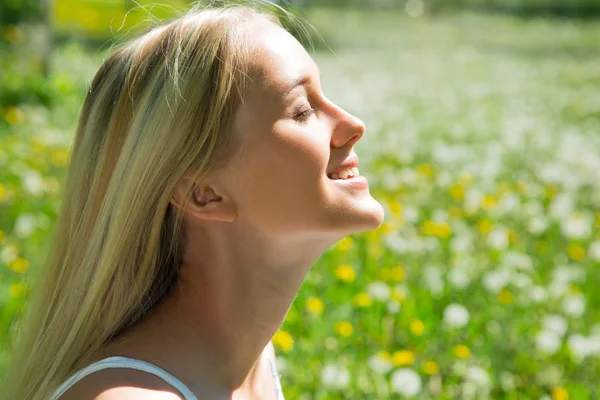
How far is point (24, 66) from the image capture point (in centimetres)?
713

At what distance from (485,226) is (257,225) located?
2.52 m

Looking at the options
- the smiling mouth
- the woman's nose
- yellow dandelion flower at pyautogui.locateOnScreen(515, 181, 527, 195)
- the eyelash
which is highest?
the eyelash

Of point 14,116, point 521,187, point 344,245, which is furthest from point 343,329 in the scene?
point 14,116

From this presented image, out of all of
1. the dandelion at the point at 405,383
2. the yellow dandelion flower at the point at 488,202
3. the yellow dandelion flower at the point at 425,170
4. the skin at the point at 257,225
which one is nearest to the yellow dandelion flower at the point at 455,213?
the yellow dandelion flower at the point at 488,202

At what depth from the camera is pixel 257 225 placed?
151cm

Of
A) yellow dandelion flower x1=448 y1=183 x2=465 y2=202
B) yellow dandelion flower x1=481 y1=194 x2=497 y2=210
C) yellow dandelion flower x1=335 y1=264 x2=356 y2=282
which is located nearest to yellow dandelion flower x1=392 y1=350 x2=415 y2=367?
yellow dandelion flower x1=335 y1=264 x2=356 y2=282

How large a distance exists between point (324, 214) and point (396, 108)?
595cm

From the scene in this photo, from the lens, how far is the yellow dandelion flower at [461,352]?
9.03ft

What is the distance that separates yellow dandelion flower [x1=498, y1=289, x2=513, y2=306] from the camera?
10.3 ft

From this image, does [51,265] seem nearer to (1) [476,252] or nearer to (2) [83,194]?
(2) [83,194]

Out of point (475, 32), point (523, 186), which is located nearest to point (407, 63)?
point (475, 32)

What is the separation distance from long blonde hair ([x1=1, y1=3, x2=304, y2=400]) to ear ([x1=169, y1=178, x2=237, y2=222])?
0.09 ft

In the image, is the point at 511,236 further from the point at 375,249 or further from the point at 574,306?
the point at 574,306

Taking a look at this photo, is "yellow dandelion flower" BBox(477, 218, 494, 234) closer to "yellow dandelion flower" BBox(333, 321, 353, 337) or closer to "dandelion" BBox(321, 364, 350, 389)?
"yellow dandelion flower" BBox(333, 321, 353, 337)
